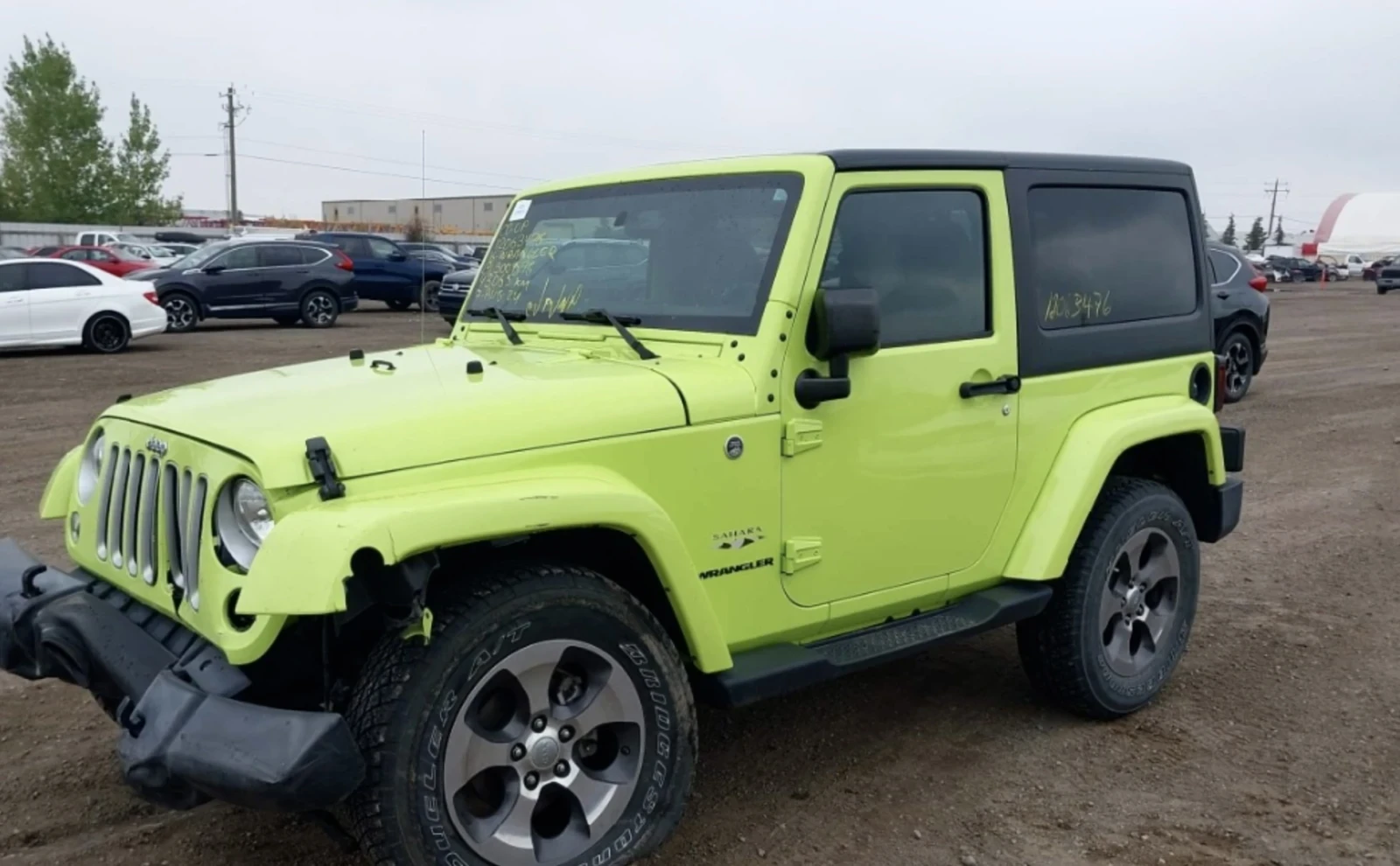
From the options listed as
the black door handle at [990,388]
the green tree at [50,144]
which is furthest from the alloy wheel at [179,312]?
the green tree at [50,144]

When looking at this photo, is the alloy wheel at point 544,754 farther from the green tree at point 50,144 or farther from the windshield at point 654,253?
the green tree at point 50,144

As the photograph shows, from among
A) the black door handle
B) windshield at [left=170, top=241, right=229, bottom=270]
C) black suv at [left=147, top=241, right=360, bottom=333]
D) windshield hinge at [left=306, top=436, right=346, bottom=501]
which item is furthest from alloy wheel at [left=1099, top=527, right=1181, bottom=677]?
windshield at [left=170, top=241, right=229, bottom=270]

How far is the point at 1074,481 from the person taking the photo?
423 cm

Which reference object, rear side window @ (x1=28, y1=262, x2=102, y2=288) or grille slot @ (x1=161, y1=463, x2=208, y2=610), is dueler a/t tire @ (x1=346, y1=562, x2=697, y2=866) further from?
rear side window @ (x1=28, y1=262, x2=102, y2=288)

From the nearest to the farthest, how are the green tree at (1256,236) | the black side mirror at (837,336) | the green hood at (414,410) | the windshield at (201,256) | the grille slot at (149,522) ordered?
the green hood at (414,410)
the grille slot at (149,522)
the black side mirror at (837,336)
the windshield at (201,256)
the green tree at (1256,236)

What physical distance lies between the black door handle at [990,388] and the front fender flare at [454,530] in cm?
123

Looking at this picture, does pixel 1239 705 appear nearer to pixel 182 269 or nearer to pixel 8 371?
pixel 8 371

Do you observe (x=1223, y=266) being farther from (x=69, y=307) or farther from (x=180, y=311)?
(x=180, y=311)

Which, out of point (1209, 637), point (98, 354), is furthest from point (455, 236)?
point (1209, 637)

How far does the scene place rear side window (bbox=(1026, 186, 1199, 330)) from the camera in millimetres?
4305

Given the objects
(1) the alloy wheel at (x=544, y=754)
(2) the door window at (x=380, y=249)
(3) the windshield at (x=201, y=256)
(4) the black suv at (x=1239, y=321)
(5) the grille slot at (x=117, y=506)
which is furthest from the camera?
(2) the door window at (x=380, y=249)

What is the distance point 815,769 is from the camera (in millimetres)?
4094

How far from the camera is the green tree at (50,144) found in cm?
5038

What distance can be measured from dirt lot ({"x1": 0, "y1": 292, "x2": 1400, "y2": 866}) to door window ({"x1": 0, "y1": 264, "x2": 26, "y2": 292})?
1061 centimetres
